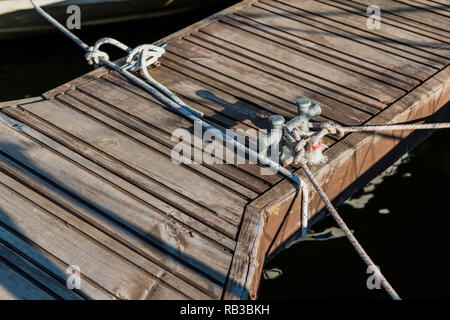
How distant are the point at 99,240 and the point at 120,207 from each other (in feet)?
1.13

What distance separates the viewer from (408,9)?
22.7 ft

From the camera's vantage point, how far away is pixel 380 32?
649 centimetres

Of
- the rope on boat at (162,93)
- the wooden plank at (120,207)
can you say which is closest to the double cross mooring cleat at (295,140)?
the rope on boat at (162,93)

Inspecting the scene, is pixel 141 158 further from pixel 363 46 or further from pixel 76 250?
pixel 363 46

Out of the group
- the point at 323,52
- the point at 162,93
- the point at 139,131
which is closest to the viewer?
the point at 139,131

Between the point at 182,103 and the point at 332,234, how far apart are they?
2.08 meters

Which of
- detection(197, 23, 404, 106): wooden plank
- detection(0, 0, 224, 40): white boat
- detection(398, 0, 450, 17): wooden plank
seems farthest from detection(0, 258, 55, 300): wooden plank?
detection(398, 0, 450, 17): wooden plank

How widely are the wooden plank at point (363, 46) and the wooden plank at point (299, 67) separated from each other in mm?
387

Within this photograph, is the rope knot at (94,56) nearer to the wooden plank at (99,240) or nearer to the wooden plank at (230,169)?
the wooden plank at (230,169)

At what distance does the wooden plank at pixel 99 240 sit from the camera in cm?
388

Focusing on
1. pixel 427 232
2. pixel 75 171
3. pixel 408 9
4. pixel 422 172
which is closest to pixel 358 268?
pixel 427 232

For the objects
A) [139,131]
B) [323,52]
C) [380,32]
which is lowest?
[139,131]
